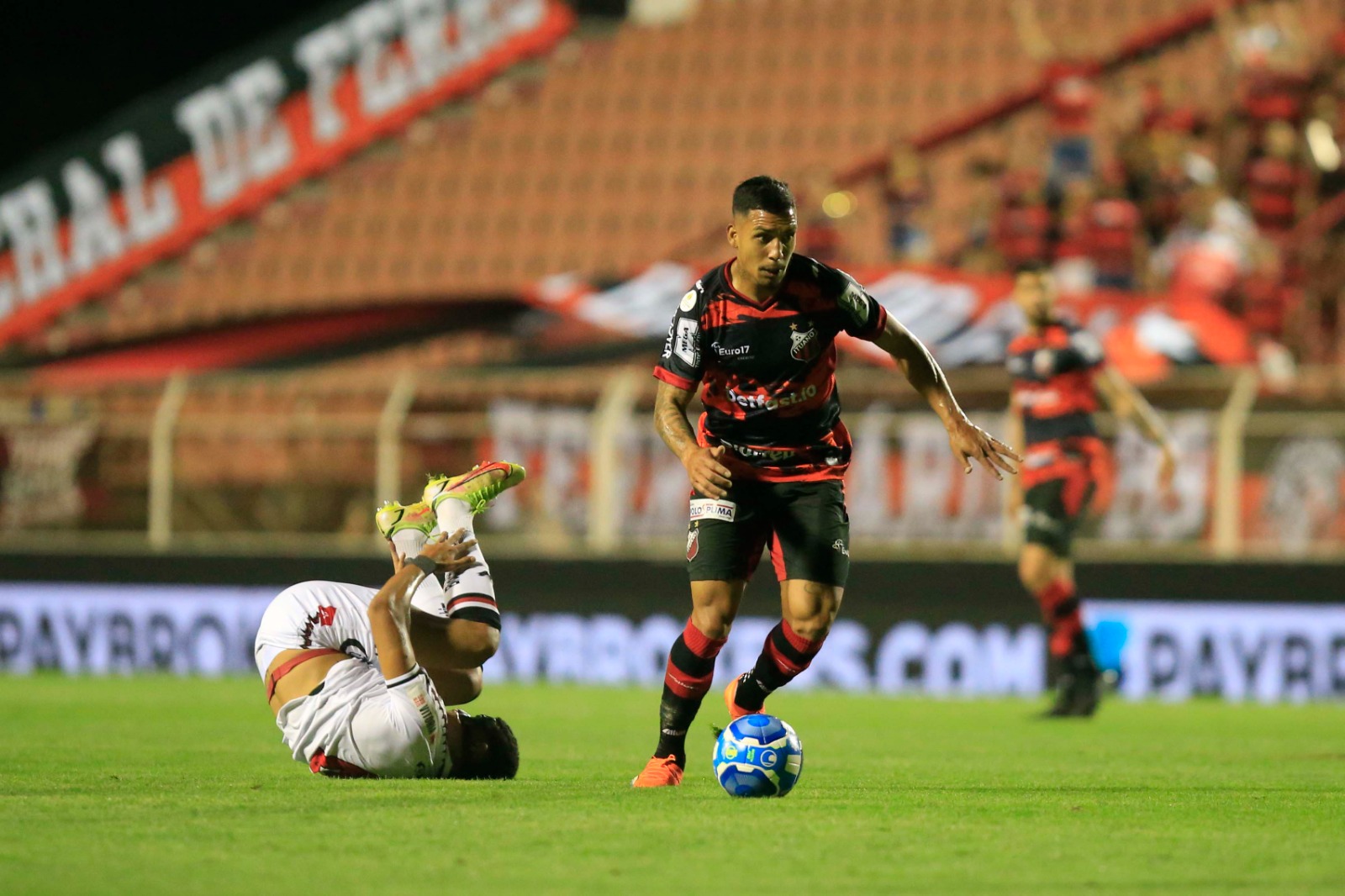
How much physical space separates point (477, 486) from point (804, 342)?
47.0 inches

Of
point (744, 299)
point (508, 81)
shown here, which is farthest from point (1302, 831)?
point (508, 81)

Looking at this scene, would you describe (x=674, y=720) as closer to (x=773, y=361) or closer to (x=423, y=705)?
(x=423, y=705)

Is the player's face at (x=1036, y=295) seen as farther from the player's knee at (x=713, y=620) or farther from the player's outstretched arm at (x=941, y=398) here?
the player's knee at (x=713, y=620)

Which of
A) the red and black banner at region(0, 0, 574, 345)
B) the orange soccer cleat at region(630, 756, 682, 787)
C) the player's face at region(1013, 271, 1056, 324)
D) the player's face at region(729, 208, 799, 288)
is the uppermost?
the red and black banner at region(0, 0, 574, 345)

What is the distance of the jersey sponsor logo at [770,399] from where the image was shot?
20.3ft

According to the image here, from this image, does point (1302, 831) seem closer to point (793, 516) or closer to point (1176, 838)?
point (1176, 838)

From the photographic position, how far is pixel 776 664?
633 cm

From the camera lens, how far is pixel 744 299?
240 inches

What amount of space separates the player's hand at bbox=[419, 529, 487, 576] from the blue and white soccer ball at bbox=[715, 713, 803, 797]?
99 centimetres

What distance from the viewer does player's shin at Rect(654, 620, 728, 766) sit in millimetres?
6168

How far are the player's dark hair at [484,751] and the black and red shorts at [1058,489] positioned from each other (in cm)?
432

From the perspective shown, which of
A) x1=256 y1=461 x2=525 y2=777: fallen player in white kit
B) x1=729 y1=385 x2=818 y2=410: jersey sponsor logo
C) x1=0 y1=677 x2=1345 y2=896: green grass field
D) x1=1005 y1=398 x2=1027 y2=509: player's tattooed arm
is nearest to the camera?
x1=0 y1=677 x2=1345 y2=896: green grass field

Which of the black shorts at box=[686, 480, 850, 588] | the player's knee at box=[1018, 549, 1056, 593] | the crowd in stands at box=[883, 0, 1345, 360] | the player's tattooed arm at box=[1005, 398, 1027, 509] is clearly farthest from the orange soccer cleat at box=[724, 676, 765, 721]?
the crowd in stands at box=[883, 0, 1345, 360]

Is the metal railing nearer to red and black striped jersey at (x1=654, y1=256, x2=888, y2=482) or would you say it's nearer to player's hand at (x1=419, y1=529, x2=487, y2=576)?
red and black striped jersey at (x1=654, y1=256, x2=888, y2=482)
